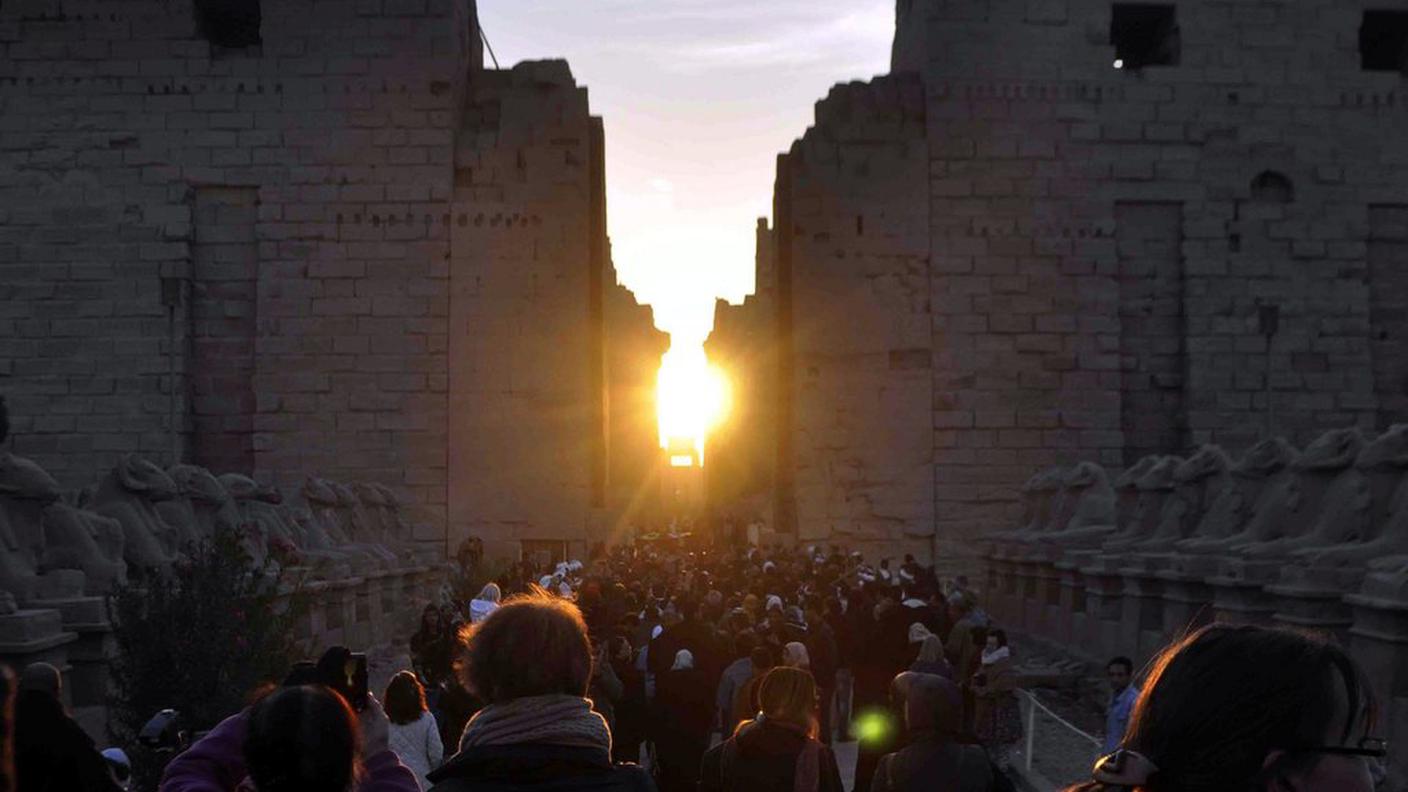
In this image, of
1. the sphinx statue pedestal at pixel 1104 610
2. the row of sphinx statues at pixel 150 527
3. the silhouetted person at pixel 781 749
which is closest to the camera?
the silhouetted person at pixel 781 749

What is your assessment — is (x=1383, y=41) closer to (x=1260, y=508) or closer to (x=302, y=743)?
(x=1260, y=508)

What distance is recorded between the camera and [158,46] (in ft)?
88.0

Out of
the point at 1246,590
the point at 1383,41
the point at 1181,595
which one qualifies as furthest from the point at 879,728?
the point at 1383,41

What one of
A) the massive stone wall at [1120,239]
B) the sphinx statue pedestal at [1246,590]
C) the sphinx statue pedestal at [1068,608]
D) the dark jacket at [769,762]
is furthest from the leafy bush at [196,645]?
the massive stone wall at [1120,239]

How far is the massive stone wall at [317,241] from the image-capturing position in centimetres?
2655

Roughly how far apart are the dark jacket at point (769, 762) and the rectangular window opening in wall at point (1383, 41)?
26446 mm

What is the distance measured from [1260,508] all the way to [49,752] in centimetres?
1069

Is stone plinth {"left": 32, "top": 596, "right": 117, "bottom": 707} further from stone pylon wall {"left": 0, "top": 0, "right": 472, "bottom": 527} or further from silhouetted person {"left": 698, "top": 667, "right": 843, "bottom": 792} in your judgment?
stone pylon wall {"left": 0, "top": 0, "right": 472, "bottom": 527}

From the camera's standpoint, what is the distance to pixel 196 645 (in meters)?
7.82

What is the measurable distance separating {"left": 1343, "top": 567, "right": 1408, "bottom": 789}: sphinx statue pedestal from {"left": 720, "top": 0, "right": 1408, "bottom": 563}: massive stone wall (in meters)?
17.9

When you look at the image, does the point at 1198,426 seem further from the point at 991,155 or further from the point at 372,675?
the point at 372,675

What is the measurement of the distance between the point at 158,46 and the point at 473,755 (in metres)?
26.0

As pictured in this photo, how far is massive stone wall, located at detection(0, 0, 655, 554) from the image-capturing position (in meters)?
26.5

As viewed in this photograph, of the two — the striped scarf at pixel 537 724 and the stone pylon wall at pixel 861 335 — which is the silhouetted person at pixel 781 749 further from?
the stone pylon wall at pixel 861 335
